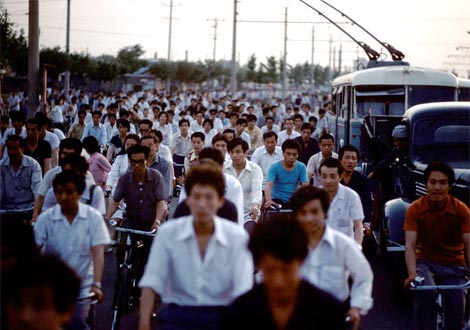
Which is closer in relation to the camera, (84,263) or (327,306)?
(327,306)

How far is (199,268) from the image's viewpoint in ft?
15.5

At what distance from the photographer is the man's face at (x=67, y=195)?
6.34 metres

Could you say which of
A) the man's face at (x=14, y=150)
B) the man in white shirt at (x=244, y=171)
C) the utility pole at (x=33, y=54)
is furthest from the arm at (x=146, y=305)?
the utility pole at (x=33, y=54)

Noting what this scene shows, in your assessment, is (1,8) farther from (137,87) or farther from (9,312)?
(137,87)

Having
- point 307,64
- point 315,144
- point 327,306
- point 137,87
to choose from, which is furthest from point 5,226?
point 307,64

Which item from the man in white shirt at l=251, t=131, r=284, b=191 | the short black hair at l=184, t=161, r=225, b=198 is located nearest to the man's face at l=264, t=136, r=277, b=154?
the man in white shirt at l=251, t=131, r=284, b=191

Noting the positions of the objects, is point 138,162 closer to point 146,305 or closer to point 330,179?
point 330,179

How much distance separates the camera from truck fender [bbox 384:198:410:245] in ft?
29.1

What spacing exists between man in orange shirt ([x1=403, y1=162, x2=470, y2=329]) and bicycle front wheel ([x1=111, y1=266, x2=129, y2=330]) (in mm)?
2638

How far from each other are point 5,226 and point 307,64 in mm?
135187

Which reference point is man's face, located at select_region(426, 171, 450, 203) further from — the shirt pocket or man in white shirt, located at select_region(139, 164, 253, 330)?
man in white shirt, located at select_region(139, 164, 253, 330)

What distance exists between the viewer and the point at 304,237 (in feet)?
13.1

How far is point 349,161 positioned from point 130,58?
72.9 metres

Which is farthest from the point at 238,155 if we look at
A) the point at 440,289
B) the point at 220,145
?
the point at 440,289
